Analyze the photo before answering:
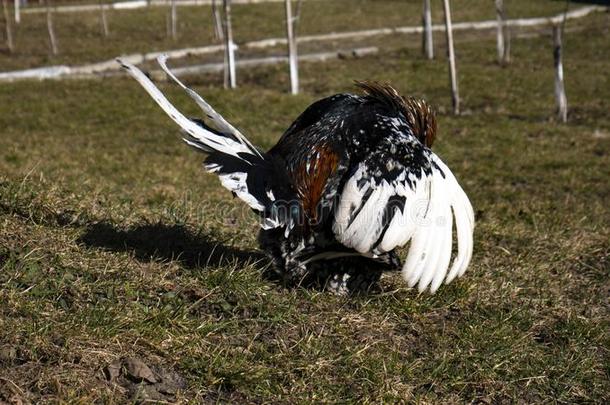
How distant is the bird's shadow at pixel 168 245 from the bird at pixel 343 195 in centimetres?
49

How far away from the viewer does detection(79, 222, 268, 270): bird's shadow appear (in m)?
5.07

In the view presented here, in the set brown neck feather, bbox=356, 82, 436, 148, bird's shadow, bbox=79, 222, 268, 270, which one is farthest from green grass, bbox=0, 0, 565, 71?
brown neck feather, bbox=356, 82, 436, 148

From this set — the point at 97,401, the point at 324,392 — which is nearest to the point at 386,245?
the point at 324,392

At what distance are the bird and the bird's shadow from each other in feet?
1.61

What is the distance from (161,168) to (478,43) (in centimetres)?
1517

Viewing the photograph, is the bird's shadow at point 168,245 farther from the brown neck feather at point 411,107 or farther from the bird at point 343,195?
the brown neck feather at point 411,107

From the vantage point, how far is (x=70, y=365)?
12.2ft

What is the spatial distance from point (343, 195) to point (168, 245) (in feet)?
4.53

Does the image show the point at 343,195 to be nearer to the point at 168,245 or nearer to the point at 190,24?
the point at 168,245

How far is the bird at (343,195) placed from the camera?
4426 millimetres

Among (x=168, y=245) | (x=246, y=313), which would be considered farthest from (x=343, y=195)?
(x=168, y=245)

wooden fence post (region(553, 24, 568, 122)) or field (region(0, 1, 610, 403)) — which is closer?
field (region(0, 1, 610, 403))

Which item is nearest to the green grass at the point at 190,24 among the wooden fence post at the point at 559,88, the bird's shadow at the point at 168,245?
the wooden fence post at the point at 559,88

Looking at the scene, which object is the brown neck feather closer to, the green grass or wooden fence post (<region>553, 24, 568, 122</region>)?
wooden fence post (<region>553, 24, 568, 122</region>)
